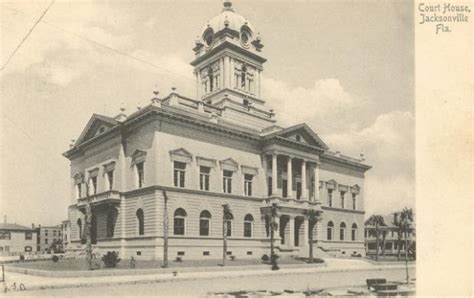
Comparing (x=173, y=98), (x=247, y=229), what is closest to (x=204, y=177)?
(x=247, y=229)

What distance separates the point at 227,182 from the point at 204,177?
2347 millimetres

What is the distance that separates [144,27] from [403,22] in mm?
10060

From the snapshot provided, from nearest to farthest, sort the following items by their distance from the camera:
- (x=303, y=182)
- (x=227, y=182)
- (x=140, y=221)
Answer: (x=140, y=221)
(x=227, y=182)
(x=303, y=182)

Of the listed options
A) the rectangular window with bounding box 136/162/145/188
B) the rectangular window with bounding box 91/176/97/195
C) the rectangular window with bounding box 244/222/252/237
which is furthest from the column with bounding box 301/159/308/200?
the rectangular window with bounding box 91/176/97/195

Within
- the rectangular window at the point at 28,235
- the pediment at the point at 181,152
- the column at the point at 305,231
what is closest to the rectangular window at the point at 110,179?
the pediment at the point at 181,152

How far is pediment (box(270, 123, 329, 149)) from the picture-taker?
1378 inches

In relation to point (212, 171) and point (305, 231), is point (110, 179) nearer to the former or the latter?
point (212, 171)

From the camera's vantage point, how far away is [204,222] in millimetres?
30125

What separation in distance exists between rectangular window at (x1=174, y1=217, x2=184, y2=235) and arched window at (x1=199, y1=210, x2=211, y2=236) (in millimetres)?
1595

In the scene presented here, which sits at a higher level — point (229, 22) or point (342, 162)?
point (229, 22)

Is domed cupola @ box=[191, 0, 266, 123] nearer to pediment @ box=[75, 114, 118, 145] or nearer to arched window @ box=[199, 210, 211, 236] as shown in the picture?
pediment @ box=[75, 114, 118, 145]

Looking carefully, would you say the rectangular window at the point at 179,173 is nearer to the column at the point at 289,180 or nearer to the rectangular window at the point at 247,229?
the rectangular window at the point at 247,229
